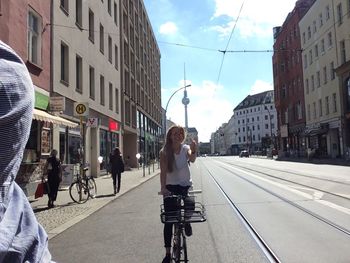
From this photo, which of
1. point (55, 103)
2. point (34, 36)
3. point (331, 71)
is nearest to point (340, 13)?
point (331, 71)

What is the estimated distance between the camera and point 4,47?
1.32 m

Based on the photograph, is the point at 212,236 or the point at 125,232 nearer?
the point at 212,236

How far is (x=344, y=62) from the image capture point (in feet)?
144

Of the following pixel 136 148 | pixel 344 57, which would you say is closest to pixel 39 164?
pixel 136 148

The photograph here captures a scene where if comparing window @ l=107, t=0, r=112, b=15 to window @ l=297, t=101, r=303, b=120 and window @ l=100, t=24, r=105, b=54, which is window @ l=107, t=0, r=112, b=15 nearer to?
window @ l=100, t=24, r=105, b=54

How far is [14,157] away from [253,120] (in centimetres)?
15840

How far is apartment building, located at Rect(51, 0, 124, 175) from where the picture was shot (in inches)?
773

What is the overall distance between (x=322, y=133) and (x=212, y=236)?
148ft

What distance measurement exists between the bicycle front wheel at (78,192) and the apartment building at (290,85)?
158ft

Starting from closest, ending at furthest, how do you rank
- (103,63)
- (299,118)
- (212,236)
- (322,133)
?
(212,236) → (103,63) → (322,133) → (299,118)

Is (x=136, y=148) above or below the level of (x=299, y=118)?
below

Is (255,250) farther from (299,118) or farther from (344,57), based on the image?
(299,118)

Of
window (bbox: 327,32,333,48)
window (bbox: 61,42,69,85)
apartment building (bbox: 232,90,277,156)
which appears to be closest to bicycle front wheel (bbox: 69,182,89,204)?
window (bbox: 61,42,69,85)

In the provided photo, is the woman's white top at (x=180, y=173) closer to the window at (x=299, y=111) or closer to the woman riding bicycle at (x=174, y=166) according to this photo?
the woman riding bicycle at (x=174, y=166)
